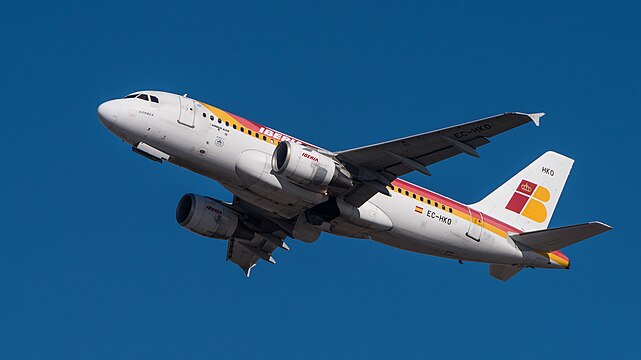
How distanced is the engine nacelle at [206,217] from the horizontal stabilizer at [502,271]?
12.4 m

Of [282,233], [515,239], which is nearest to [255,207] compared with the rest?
[282,233]

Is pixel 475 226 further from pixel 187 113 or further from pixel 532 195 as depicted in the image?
pixel 187 113

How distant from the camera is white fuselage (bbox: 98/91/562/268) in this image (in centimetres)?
4059

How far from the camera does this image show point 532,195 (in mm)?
50750

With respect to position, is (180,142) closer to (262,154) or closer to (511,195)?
(262,154)

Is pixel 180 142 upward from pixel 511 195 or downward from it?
downward

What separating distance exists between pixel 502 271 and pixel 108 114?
20.3 m

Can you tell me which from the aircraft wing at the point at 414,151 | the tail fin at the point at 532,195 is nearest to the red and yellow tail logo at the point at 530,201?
the tail fin at the point at 532,195

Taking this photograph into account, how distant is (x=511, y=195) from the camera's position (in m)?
49.9

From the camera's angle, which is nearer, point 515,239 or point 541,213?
point 515,239

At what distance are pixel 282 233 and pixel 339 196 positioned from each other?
6.77 m

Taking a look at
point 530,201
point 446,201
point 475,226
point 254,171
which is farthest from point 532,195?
point 254,171

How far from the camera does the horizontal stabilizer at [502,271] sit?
48.9m

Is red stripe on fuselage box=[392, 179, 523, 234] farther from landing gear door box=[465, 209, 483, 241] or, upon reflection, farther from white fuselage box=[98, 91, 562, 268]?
landing gear door box=[465, 209, 483, 241]
